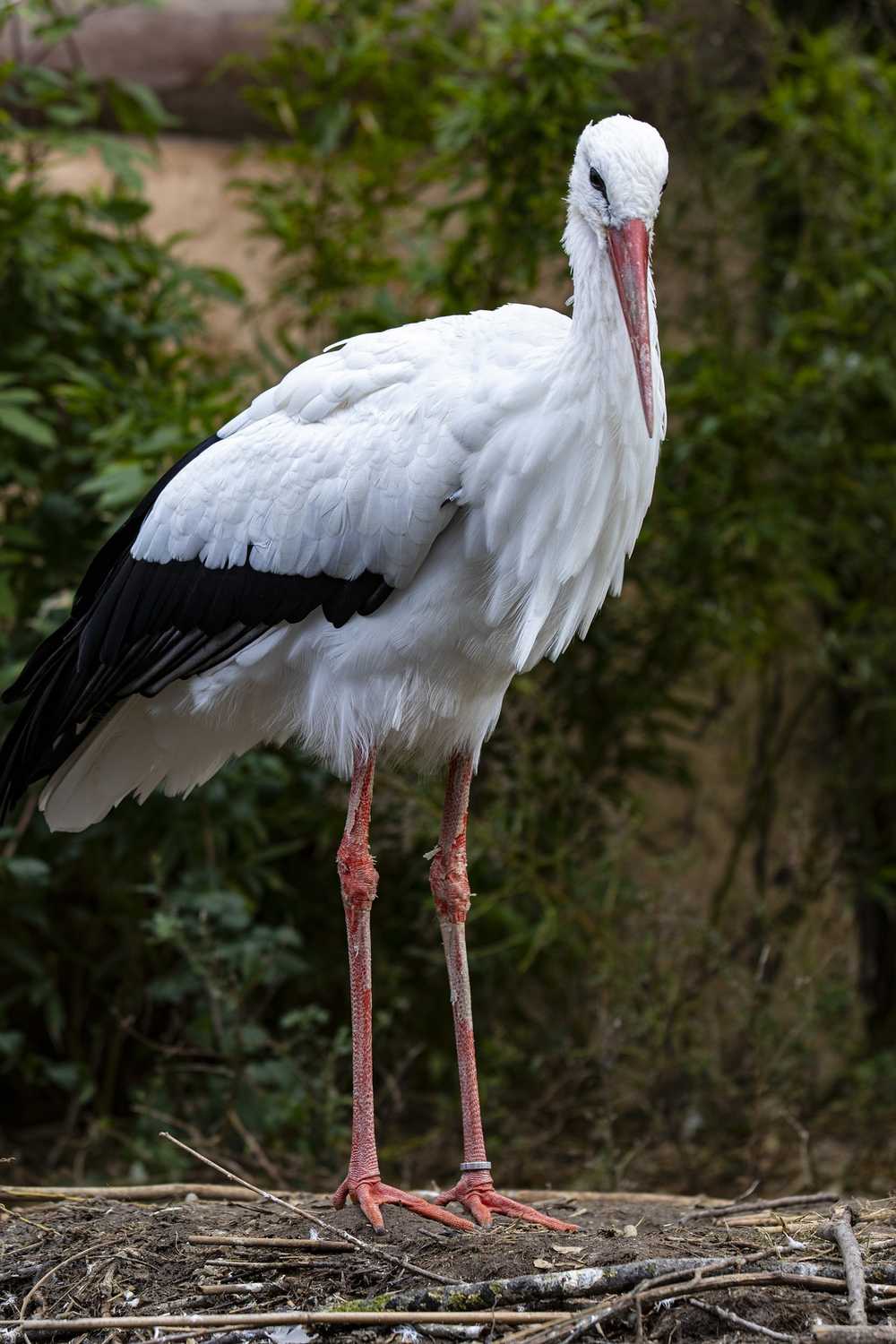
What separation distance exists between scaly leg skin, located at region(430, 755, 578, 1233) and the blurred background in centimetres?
94

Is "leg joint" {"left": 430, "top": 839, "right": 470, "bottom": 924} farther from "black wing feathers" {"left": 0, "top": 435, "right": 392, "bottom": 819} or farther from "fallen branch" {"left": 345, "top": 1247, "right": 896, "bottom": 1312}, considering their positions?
"fallen branch" {"left": 345, "top": 1247, "right": 896, "bottom": 1312}

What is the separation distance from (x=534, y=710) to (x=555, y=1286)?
8.71 ft

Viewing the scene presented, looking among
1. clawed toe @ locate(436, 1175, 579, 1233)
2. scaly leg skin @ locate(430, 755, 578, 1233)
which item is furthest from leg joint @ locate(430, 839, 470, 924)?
clawed toe @ locate(436, 1175, 579, 1233)

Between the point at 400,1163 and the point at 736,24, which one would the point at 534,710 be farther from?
the point at 736,24

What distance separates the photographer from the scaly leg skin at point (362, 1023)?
3.22 meters

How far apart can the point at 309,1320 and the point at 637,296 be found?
184 centimetres

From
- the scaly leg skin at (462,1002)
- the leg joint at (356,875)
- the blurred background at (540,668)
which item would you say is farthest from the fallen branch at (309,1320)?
the blurred background at (540,668)

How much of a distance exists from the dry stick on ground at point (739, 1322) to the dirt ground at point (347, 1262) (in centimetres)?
1

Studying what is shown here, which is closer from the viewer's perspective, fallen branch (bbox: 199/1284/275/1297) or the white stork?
fallen branch (bbox: 199/1284/275/1297)

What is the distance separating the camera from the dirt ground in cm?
266

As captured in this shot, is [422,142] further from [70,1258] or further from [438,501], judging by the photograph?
[70,1258]

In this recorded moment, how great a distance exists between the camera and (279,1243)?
2.98m

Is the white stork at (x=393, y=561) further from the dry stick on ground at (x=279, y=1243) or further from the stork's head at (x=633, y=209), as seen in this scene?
the dry stick on ground at (x=279, y=1243)

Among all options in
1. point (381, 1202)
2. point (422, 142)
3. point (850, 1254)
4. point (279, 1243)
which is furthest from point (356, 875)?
point (422, 142)
